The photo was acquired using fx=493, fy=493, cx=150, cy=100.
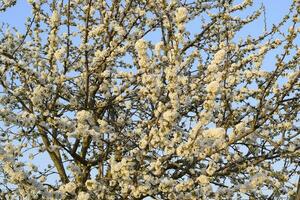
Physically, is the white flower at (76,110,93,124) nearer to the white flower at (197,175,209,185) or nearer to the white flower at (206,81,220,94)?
the white flower at (197,175,209,185)

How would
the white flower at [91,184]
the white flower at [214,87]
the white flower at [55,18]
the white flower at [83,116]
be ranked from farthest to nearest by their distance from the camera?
the white flower at [55,18] < the white flower at [83,116] < the white flower at [91,184] < the white flower at [214,87]

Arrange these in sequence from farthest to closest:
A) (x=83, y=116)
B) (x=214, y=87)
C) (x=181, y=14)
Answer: (x=83, y=116) → (x=181, y=14) → (x=214, y=87)

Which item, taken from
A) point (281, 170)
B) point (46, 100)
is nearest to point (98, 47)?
point (46, 100)

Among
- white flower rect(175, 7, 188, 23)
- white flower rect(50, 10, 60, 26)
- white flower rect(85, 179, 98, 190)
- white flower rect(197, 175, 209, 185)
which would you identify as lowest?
white flower rect(197, 175, 209, 185)

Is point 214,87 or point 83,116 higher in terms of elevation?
→ point 83,116

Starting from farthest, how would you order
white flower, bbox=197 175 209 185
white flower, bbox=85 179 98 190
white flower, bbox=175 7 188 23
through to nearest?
1. white flower, bbox=85 179 98 190
2. white flower, bbox=197 175 209 185
3. white flower, bbox=175 7 188 23

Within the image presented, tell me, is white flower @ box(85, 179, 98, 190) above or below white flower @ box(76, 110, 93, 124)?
below

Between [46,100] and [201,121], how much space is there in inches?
120

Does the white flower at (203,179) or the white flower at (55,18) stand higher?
the white flower at (55,18)

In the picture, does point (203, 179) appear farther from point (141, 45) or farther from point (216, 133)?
point (141, 45)

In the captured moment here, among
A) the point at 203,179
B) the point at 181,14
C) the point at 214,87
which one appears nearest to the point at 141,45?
the point at 181,14

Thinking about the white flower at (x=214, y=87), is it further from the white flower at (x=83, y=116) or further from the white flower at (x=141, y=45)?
the white flower at (x=83, y=116)

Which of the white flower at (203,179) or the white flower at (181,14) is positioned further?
the white flower at (203,179)

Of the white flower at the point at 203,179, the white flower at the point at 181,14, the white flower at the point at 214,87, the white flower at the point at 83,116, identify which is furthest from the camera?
the white flower at the point at 83,116
